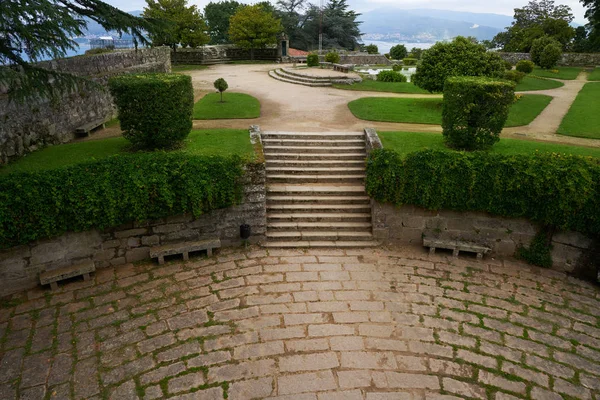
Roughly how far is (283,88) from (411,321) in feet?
54.6

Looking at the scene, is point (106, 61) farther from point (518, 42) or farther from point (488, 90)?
point (518, 42)

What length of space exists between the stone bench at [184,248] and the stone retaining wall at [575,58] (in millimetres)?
38321

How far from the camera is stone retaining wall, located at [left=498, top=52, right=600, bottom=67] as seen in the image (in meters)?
36.2

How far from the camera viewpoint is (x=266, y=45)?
3488 cm

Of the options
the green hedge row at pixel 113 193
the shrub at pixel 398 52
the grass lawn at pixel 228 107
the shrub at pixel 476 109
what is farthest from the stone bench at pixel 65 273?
the shrub at pixel 398 52

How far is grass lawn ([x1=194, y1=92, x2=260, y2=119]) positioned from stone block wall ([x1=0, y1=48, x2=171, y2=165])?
304 centimetres

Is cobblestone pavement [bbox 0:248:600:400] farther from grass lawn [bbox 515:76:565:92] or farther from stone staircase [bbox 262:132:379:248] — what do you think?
grass lawn [bbox 515:76:565:92]

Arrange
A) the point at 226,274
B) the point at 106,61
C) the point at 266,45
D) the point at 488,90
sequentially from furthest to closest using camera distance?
the point at 266,45 < the point at 106,61 < the point at 488,90 < the point at 226,274

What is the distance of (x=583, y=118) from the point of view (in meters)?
14.9

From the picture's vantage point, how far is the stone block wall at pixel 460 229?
8.71 metres

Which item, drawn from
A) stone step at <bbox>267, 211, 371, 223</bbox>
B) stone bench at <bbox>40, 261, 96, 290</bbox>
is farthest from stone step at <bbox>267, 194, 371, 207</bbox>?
stone bench at <bbox>40, 261, 96, 290</bbox>

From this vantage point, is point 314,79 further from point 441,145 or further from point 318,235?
point 318,235

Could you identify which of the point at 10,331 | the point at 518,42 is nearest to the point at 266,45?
the point at 518,42

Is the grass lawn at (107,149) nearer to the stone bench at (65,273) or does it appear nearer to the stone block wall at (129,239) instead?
the stone block wall at (129,239)
